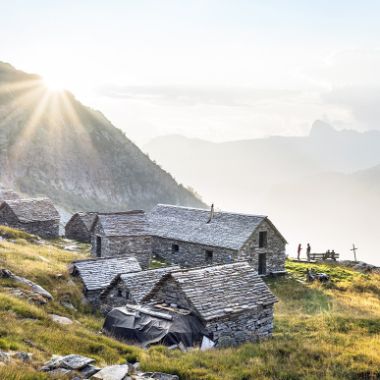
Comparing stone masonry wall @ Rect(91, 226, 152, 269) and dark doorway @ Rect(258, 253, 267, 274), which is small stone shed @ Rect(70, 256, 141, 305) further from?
dark doorway @ Rect(258, 253, 267, 274)

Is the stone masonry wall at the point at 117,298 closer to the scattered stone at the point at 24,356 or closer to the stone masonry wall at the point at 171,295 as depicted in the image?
the stone masonry wall at the point at 171,295

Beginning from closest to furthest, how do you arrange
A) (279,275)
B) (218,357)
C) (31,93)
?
(218,357), (279,275), (31,93)

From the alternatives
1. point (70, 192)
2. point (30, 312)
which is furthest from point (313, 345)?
point (70, 192)

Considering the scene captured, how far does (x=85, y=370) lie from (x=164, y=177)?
12109 cm

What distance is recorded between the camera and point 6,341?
562 inches

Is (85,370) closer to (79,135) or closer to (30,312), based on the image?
(30,312)

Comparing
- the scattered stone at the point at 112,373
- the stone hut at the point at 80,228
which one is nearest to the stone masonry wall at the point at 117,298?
the scattered stone at the point at 112,373

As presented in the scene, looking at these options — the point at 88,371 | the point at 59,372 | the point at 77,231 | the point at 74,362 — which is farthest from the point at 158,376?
the point at 77,231

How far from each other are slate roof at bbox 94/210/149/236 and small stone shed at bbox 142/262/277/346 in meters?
19.7

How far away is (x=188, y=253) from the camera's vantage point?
45875 millimetres

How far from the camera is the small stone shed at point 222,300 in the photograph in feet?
66.5

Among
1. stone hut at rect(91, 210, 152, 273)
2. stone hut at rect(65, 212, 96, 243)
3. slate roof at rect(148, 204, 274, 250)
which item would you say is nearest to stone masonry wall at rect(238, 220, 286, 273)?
slate roof at rect(148, 204, 274, 250)

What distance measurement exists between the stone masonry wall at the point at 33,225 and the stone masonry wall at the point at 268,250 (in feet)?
71.5

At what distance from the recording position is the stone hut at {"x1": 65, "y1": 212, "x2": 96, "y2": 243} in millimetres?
53500
